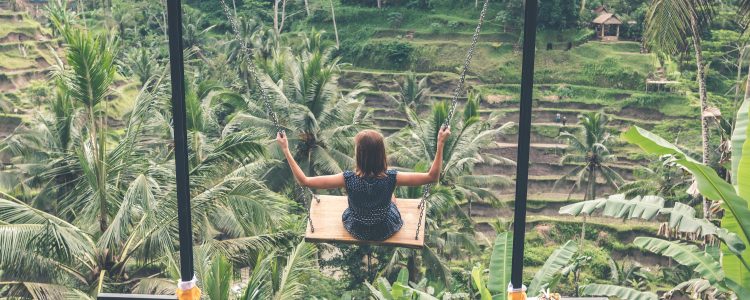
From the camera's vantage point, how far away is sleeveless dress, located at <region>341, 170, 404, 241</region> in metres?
4.22

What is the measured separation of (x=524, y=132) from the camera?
2.70 meters

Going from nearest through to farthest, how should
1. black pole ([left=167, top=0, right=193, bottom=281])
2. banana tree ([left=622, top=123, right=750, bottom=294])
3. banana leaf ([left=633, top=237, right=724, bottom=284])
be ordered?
black pole ([left=167, top=0, right=193, bottom=281]) < banana tree ([left=622, top=123, right=750, bottom=294]) < banana leaf ([left=633, top=237, right=724, bottom=284])

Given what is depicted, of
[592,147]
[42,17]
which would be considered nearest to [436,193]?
[592,147]

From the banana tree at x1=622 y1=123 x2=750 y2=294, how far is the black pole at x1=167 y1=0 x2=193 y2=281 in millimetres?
2231

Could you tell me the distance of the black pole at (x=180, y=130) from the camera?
2816 mm

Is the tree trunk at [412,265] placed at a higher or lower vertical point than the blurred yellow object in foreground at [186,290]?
lower

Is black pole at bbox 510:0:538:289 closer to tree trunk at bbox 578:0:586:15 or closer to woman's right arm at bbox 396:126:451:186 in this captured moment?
woman's right arm at bbox 396:126:451:186

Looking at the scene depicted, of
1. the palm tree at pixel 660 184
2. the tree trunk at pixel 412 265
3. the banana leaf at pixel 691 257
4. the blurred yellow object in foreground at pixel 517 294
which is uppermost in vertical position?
the blurred yellow object in foreground at pixel 517 294

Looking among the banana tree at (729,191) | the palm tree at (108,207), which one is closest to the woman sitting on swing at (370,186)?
the banana tree at (729,191)

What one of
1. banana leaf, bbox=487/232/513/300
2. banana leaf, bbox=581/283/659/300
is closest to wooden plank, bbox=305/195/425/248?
banana leaf, bbox=487/232/513/300

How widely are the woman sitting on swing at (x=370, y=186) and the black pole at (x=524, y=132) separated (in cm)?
135

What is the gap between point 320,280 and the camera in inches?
628

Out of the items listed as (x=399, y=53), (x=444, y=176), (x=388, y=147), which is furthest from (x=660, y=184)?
(x=399, y=53)

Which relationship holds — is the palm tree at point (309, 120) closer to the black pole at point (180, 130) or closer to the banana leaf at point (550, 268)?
the banana leaf at point (550, 268)
